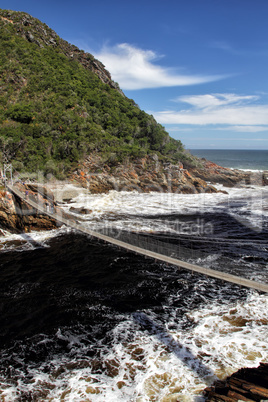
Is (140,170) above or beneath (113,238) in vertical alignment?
above

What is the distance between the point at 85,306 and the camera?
1008 cm

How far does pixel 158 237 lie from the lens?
18047mm

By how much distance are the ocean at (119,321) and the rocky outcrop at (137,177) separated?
19024mm

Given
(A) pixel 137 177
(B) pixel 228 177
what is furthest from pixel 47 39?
(B) pixel 228 177

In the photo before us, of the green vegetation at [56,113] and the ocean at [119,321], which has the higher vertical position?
the green vegetation at [56,113]

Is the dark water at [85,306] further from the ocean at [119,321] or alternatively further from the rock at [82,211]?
the rock at [82,211]

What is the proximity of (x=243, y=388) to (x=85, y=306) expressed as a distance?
6.58 metres

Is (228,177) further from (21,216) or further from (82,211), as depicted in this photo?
(21,216)

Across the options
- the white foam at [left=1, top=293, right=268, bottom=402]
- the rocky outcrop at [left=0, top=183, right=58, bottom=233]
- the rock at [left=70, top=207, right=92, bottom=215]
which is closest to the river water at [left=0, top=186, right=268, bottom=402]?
the white foam at [left=1, top=293, right=268, bottom=402]

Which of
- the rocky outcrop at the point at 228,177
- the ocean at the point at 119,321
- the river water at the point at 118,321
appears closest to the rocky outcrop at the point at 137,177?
the rocky outcrop at the point at 228,177

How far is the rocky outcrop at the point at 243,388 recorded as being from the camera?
496 centimetres

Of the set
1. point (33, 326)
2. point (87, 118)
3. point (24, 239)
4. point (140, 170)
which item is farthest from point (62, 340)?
point (87, 118)

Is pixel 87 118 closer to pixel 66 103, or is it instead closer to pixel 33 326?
pixel 66 103

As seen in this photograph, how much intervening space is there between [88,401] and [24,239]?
13.4 meters
